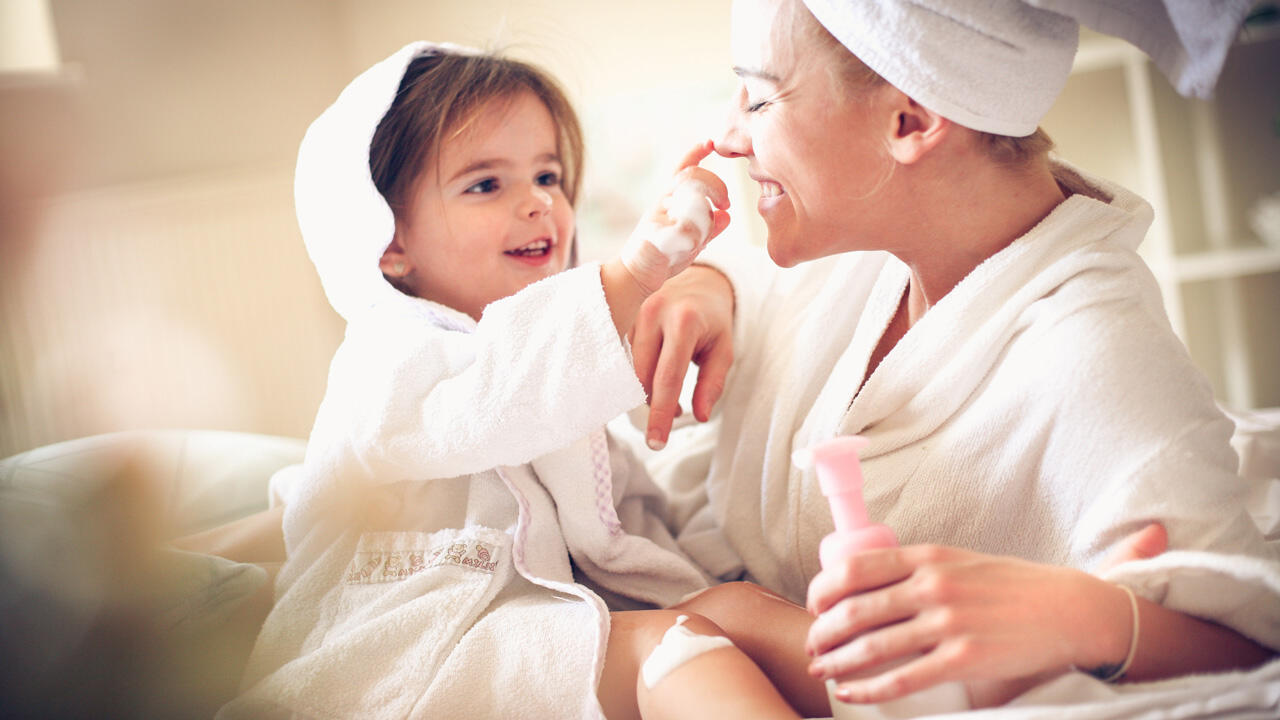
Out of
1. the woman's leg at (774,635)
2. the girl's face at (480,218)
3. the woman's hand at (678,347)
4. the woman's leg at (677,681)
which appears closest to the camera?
the woman's leg at (677,681)

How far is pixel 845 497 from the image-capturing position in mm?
583

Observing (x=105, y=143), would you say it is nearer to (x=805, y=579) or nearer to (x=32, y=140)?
(x=32, y=140)

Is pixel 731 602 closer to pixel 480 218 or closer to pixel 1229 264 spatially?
pixel 480 218

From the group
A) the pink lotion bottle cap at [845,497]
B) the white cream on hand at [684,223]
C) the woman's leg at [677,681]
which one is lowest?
the woman's leg at [677,681]

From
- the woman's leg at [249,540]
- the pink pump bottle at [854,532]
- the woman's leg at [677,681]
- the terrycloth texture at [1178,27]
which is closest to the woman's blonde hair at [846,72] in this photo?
the terrycloth texture at [1178,27]

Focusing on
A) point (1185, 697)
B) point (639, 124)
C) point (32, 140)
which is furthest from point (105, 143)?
point (639, 124)

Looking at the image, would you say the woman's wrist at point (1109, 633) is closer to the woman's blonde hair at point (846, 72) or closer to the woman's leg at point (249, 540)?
the woman's blonde hair at point (846, 72)

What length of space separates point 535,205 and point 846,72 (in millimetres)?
417

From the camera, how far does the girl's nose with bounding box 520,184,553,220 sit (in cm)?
108

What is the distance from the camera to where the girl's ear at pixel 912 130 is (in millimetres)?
814

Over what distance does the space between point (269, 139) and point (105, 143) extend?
79cm

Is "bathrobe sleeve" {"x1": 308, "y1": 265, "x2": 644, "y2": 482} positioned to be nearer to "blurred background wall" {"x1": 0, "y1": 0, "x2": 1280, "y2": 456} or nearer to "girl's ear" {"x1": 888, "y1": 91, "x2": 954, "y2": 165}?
"blurred background wall" {"x1": 0, "y1": 0, "x2": 1280, "y2": 456}

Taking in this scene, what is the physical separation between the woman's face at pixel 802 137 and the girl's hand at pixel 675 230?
67 millimetres

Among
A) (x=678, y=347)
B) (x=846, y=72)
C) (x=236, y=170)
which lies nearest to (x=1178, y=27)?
(x=846, y=72)
